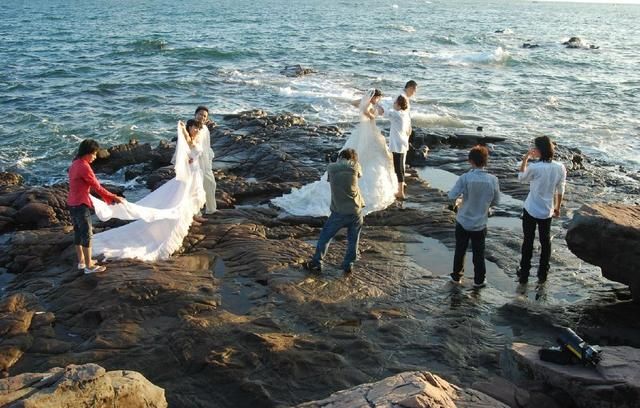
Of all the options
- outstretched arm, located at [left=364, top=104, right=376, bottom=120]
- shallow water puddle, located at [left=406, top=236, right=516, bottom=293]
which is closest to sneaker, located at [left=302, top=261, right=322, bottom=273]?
shallow water puddle, located at [left=406, top=236, right=516, bottom=293]

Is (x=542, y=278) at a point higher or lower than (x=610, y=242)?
lower

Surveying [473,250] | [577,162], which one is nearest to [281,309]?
[473,250]

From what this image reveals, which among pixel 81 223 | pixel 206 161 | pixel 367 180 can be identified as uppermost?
pixel 206 161

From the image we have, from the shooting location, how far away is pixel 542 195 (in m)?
7.65

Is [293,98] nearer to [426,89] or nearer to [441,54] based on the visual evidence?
[426,89]

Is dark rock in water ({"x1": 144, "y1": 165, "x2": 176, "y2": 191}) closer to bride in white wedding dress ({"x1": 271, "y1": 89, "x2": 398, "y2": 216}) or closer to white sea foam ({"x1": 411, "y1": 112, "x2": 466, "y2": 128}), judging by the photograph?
bride in white wedding dress ({"x1": 271, "y1": 89, "x2": 398, "y2": 216})

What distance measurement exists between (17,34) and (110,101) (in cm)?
2877

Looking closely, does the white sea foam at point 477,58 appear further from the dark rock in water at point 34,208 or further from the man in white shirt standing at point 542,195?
the man in white shirt standing at point 542,195

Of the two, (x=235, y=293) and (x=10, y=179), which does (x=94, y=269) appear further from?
(x=10, y=179)

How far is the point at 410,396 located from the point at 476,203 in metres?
3.69

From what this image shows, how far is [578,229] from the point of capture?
741 cm

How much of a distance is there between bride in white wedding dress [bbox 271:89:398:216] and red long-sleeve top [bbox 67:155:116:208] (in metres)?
4.09

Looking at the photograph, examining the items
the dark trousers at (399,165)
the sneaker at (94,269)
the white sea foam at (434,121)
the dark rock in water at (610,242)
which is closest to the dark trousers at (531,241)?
the dark rock in water at (610,242)

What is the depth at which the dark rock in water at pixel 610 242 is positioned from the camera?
7.09m
